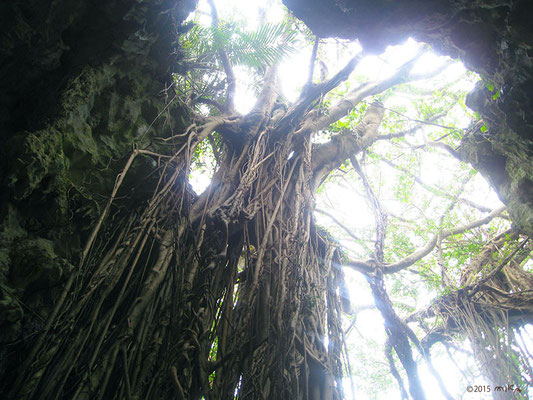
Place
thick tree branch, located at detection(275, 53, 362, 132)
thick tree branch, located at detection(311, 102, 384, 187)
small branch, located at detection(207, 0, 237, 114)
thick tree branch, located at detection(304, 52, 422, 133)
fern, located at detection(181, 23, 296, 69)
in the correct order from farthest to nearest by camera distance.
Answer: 1. thick tree branch, located at detection(311, 102, 384, 187)
2. thick tree branch, located at detection(304, 52, 422, 133)
3. small branch, located at detection(207, 0, 237, 114)
4. fern, located at detection(181, 23, 296, 69)
5. thick tree branch, located at detection(275, 53, 362, 132)

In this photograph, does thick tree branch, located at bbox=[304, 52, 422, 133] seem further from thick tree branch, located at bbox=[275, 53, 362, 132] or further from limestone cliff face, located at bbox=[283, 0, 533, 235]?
limestone cliff face, located at bbox=[283, 0, 533, 235]

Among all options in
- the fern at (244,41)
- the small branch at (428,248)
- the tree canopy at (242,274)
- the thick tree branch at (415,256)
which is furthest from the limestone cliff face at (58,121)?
the small branch at (428,248)

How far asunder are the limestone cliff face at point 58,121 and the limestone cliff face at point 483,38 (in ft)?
3.52

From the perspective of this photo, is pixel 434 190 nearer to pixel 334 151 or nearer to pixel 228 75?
pixel 334 151

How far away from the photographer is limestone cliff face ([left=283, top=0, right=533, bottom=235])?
1525mm

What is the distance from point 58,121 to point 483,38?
2331 millimetres

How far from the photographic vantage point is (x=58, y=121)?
1.35 meters

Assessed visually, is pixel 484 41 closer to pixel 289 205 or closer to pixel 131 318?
pixel 289 205

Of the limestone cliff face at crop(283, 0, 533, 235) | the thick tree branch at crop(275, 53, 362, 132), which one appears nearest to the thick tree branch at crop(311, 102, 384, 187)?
the thick tree branch at crop(275, 53, 362, 132)

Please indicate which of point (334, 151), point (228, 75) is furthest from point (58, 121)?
point (334, 151)

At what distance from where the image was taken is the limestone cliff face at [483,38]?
5.00 feet

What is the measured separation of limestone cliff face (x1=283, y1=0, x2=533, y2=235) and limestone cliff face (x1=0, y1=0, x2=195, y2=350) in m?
1.07

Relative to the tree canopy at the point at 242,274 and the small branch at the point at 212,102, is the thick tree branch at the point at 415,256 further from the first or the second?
the small branch at the point at 212,102

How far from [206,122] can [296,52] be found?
4.01 ft
